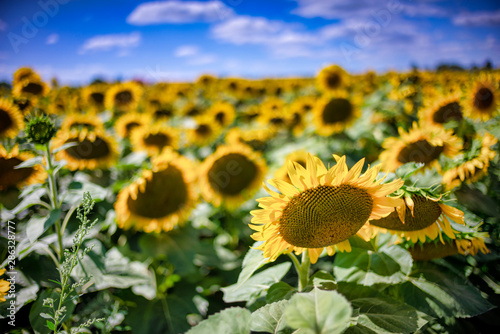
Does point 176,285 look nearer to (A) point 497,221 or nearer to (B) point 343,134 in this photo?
(A) point 497,221

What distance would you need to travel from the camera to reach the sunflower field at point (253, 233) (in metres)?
1.01

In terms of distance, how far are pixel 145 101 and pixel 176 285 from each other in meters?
5.19

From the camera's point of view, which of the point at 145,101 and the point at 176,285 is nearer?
the point at 176,285

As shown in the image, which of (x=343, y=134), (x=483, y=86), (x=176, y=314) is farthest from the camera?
(x=343, y=134)

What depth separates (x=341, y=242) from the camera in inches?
44.2

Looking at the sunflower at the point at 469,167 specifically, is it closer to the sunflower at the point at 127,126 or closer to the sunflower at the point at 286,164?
the sunflower at the point at 286,164

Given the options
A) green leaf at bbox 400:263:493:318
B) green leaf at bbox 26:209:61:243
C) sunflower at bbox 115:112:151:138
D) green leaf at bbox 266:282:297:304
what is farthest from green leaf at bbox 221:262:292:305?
sunflower at bbox 115:112:151:138

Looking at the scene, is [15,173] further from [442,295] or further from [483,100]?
[483,100]

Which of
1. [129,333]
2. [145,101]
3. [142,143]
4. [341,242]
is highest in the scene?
[145,101]

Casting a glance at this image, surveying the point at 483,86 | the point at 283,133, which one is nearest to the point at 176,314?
the point at 483,86

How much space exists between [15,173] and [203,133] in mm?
3075

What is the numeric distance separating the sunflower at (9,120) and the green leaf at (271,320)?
2.65m

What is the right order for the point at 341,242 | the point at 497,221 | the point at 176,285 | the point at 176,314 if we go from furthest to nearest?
the point at 176,285 → the point at 176,314 → the point at 497,221 → the point at 341,242

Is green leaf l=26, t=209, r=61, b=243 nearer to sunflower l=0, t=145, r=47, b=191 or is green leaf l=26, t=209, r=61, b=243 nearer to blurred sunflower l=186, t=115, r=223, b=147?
sunflower l=0, t=145, r=47, b=191
